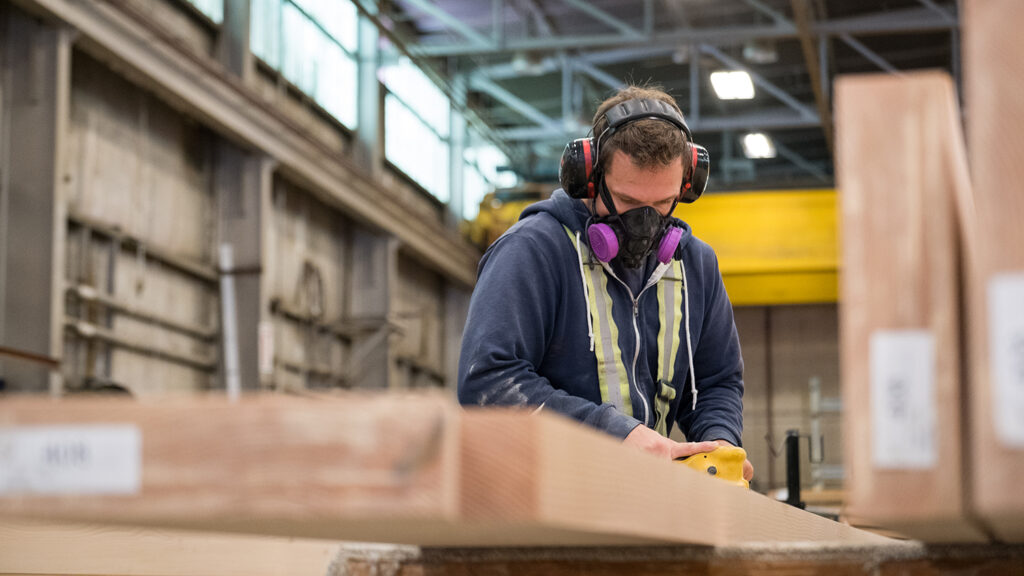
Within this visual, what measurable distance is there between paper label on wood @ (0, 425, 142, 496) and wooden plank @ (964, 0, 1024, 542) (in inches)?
23.2

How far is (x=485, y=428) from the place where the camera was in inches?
32.1

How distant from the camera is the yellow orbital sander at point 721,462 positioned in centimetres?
237

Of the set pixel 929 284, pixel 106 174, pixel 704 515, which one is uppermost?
pixel 106 174

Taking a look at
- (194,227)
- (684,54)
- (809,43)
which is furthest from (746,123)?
(194,227)

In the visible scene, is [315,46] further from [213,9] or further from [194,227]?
[194,227]

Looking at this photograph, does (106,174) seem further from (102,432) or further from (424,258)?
(102,432)

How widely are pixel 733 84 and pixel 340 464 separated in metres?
13.0

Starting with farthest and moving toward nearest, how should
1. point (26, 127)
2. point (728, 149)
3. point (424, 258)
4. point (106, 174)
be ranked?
1. point (728, 149)
2. point (424, 258)
3. point (106, 174)
4. point (26, 127)

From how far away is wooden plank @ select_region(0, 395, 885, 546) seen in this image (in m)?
0.79

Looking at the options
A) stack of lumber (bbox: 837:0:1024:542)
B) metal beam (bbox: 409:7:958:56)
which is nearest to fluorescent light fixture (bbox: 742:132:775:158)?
metal beam (bbox: 409:7:958:56)

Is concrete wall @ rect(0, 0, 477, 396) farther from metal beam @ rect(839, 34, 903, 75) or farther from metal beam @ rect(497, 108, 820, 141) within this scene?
metal beam @ rect(839, 34, 903, 75)

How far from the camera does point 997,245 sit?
78cm

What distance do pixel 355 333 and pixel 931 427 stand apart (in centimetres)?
1193

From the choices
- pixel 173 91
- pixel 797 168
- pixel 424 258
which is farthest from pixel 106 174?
pixel 797 168
